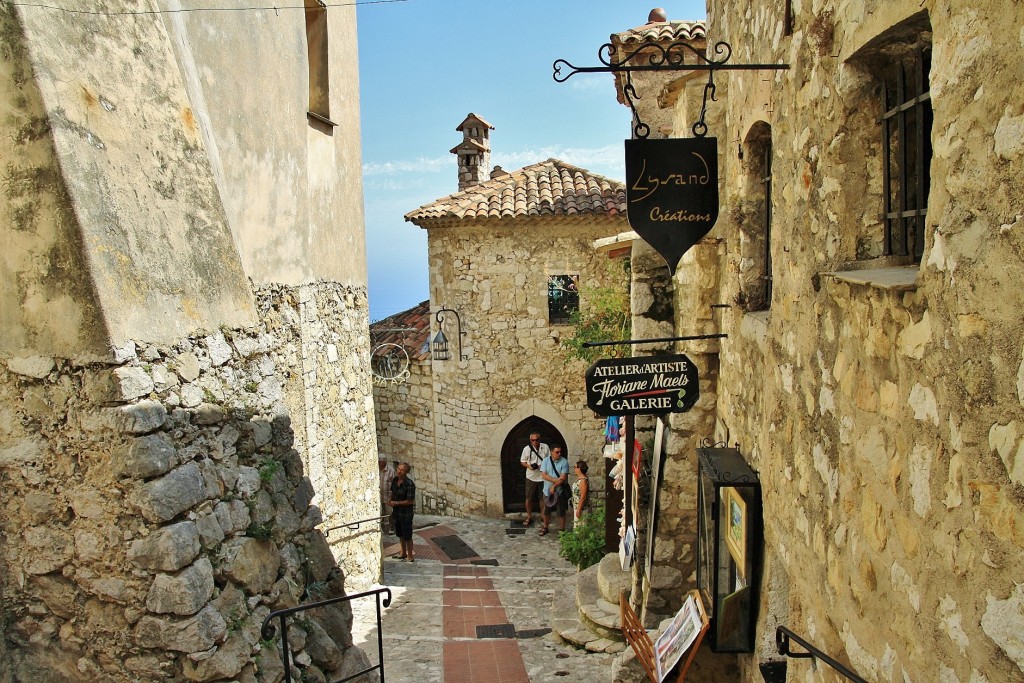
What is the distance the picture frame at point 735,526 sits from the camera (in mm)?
4559

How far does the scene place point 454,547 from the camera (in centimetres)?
1310

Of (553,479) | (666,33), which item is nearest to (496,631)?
(553,479)

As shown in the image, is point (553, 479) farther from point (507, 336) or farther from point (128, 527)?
point (128, 527)

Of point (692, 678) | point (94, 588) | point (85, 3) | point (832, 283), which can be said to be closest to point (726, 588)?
point (692, 678)

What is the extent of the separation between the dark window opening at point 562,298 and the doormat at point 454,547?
4311 millimetres

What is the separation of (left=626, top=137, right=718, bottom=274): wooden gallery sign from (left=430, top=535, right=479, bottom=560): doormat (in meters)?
9.14

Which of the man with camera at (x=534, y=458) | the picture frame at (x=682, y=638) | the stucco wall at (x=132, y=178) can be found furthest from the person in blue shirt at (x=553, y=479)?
the stucco wall at (x=132, y=178)

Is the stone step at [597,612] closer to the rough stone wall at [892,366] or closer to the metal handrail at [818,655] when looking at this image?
the rough stone wall at [892,366]

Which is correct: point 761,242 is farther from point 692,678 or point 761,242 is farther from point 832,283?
point 692,678

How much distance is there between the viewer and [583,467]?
1283 centimetres

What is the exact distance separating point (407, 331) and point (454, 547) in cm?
509

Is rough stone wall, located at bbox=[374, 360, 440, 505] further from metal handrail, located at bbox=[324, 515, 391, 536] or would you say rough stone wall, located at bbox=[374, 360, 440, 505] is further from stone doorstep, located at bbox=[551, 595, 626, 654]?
stone doorstep, located at bbox=[551, 595, 626, 654]

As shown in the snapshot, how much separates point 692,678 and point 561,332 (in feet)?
29.2

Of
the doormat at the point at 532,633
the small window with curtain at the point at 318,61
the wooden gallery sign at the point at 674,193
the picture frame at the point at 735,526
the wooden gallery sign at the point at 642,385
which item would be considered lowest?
the doormat at the point at 532,633
